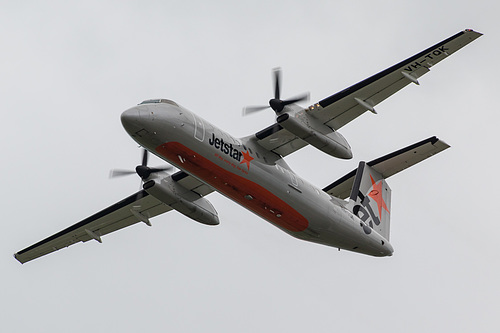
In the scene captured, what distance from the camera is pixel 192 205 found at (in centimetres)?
2620

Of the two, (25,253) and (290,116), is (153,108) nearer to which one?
(290,116)

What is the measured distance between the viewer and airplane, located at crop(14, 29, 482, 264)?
22500 mm

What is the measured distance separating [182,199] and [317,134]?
214 inches

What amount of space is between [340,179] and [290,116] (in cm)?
572

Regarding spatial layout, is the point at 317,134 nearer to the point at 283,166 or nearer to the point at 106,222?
the point at 283,166

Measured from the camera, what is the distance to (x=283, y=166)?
24.7 m

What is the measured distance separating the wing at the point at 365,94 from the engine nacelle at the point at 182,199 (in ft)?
11.5

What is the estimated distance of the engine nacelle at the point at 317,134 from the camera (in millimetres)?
23156

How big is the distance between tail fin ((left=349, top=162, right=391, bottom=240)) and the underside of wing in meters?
6.72

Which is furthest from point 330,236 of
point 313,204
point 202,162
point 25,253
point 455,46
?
point 25,253

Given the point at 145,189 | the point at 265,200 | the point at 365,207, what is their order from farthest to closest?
the point at 365,207 → the point at 145,189 → the point at 265,200

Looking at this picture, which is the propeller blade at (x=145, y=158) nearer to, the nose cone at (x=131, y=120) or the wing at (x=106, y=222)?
the wing at (x=106, y=222)

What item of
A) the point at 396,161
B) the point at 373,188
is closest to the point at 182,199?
the point at 373,188

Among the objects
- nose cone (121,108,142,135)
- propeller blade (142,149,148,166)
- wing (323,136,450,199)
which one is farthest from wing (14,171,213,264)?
nose cone (121,108,142,135)
